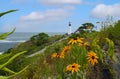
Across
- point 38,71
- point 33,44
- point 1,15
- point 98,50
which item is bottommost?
point 33,44

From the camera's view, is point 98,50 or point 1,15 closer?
point 1,15

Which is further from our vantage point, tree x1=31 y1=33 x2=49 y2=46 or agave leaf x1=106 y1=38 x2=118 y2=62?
tree x1=31 y1=33 x2=49 y2=46

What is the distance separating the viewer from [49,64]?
11.2 m

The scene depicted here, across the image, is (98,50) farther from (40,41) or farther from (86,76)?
(40,41)

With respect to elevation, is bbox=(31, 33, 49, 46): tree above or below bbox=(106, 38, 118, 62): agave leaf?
below

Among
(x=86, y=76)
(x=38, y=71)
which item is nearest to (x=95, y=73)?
(x=86, y=76)

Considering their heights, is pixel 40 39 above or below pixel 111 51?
below

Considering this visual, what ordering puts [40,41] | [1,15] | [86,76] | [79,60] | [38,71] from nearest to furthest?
1. [1,15]
2. [79,60]
3. [86,76]
4. [38,71]
5. [40,41]

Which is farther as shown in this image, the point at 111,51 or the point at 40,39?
the point at 40,39

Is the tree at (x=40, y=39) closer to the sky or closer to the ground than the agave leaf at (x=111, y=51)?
closer to the ground

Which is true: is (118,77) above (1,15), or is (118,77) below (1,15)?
below

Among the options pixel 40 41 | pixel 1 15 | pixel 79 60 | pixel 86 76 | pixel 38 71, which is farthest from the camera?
pixel 40 41

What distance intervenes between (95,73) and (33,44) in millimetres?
21129

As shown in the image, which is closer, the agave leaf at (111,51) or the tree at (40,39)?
the agave leaf at (111,51)
